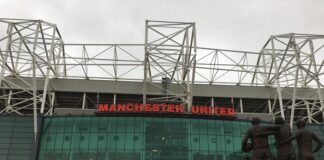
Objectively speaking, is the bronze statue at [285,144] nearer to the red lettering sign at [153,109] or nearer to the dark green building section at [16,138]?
the red lettering sign at [153,109]

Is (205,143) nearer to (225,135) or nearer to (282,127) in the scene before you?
(225,135)

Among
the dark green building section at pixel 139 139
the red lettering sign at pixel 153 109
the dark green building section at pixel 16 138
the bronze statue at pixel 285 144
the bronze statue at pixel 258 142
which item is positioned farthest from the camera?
the red lettering sign at pixel 153 109

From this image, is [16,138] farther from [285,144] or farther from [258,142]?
[285,144]

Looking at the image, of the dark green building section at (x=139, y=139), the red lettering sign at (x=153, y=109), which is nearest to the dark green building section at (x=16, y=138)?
the dark green building section at (x=139, y=139)

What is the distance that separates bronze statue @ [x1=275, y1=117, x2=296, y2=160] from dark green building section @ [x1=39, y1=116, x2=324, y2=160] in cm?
2994

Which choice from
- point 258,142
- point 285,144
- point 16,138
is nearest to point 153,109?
point 16,138

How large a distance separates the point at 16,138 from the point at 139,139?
1647cm

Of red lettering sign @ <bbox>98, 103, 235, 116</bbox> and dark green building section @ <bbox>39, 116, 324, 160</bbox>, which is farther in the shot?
red lettering sign @ <bbox>98, 103, 235, 116</bbox>

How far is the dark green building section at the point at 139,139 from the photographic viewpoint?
50.0 metres

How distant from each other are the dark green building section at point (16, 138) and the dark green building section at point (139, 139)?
84.1 inches

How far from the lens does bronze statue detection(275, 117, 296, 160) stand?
1992cm

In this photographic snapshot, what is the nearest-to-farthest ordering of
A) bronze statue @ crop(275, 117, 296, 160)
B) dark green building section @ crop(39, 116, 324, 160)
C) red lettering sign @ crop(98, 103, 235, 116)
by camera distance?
1. bronze statue @ crop(275, 117, 296, 160)
2. dark green building section @ crop(39, 116, 324, 160)
3. red lettering sign @ crop(98, 103, 235, 116)

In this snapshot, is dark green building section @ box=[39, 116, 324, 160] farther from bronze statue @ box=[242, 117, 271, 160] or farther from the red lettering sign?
bronze statue @ box=[242, 117, 271, 160]

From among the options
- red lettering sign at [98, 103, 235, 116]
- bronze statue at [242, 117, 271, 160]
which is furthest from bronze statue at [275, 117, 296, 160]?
red lettering sign at [98, 103, 235, 116]
